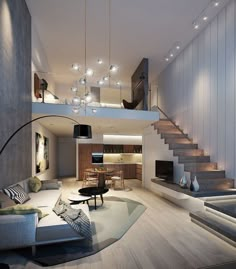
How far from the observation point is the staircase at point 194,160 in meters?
4.56

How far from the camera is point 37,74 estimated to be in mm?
5938

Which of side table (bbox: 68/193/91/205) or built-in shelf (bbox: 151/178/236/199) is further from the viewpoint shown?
side table (bbox: 68/193/91/205)

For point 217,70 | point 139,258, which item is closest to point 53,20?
point 217,70

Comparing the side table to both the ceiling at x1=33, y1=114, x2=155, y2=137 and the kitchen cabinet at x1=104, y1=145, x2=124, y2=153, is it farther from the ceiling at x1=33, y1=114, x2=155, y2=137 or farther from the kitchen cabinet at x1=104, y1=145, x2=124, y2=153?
the kitchen cabinet at x1=104, y1=145, x2=124, y2=153

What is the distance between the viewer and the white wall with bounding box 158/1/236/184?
4629mm

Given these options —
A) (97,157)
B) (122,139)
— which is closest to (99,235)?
(97,157)

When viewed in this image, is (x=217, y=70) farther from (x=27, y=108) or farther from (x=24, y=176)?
(x=24, y=176)

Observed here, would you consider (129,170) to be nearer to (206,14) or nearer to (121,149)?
(121,149)

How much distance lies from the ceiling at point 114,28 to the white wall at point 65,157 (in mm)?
5471

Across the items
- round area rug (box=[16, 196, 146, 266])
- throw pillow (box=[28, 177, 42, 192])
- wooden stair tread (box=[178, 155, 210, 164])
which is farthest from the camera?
wooden stair tread (box=[178, 155, 210, 164])

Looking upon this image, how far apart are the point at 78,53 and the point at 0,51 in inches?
171

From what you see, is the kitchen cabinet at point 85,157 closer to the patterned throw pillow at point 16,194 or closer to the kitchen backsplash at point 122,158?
the kitchen backsplash at point 122,158

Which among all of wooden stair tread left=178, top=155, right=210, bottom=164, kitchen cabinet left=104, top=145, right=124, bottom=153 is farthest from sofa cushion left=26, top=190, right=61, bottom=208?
kitchen cabinet left=104, top=145, right=124, bottom=153

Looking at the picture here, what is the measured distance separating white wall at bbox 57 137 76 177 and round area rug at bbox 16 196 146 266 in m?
7.01
